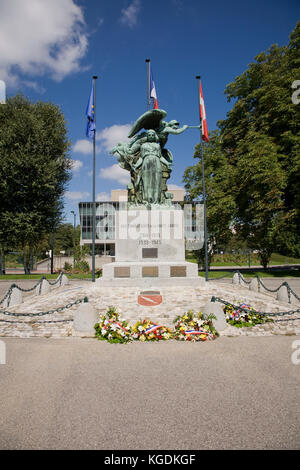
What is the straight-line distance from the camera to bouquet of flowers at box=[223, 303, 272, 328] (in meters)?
7.11

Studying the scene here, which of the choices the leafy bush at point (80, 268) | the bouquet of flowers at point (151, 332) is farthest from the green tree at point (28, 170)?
the bouquet of flowers at point (151, 332)

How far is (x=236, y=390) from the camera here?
394cm

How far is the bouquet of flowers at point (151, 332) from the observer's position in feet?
20.6

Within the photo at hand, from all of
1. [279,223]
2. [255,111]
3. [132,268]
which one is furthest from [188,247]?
[132,268]

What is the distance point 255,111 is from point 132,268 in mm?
20656

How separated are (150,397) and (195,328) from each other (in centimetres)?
301

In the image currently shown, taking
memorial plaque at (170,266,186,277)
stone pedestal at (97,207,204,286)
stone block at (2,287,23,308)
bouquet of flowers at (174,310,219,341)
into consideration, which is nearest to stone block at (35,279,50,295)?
stone block at (2,287,23,308)

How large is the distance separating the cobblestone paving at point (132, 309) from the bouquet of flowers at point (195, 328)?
0.46 m

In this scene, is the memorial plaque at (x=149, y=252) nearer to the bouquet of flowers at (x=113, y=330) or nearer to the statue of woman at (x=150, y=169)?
the statue of woman at (x=150, y=169)

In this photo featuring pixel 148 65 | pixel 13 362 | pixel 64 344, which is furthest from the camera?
pixel 148 65

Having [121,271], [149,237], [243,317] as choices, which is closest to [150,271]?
[121,271]

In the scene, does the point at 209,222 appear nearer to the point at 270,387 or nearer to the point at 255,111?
the point at 255,111

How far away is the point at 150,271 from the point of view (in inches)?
406

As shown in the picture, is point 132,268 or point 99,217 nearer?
point 132,268
